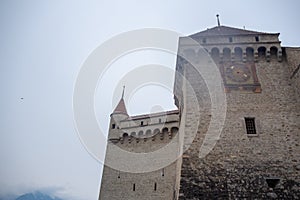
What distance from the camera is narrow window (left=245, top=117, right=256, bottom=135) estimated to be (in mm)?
11141

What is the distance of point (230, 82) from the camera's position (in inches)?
491

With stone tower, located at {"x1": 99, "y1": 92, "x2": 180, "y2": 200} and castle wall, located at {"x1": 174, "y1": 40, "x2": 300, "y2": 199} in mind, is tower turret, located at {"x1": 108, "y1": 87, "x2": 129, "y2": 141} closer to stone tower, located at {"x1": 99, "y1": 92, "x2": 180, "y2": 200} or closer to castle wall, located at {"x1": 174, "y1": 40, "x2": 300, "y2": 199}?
stone tower, located at {"x1": 99, "y1": 92, "x2": 180, "y2": 200}

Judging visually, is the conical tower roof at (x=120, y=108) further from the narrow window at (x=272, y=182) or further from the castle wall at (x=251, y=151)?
the narrow window at (x=272, y=182)

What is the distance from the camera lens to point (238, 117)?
1148cm

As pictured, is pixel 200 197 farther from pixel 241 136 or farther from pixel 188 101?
pixel 188 101

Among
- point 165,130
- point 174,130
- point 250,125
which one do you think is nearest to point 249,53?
point 250,125

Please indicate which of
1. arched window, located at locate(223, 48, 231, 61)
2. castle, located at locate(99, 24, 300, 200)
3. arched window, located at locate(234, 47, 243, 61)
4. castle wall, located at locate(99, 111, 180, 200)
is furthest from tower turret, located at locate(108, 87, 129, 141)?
arched window, located at locate(234, 47, 243, 61)

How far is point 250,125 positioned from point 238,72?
2913 mm

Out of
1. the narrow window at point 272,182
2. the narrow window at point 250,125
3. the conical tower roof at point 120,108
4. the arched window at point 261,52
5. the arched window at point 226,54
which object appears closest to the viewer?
the narrow window at point 272,182

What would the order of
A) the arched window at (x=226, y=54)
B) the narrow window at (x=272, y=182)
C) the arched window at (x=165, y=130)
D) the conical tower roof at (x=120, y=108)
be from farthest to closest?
the conical tower roof at (x=120, y=108) < the arched window at (x=165, y=130) < the arched window at (x=226, y=54) < the narrow window at (x=272, y=182)

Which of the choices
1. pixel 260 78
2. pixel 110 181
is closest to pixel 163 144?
pixel 110 181

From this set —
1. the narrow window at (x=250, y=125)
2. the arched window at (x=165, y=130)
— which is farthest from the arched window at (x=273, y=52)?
the arched window at (x=165, y=130)

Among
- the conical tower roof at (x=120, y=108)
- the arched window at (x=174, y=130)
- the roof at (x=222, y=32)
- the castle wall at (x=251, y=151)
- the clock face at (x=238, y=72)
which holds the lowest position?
the castle wall at (x=251, y=151)

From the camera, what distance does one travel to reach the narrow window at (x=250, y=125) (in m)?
11.1
